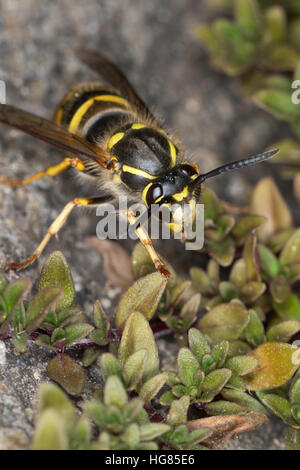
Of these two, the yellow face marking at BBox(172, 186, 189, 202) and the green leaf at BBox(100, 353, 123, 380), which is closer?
the green leaf at BBox(100, 353, 123, 380)

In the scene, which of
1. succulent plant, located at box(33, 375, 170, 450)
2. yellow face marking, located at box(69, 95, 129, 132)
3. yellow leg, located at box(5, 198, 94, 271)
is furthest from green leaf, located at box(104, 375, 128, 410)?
yellow face marking, located at box(69, 95, 129, 132)

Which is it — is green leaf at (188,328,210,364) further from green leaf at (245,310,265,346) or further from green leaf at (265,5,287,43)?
green leaf at (265,5,287,43)

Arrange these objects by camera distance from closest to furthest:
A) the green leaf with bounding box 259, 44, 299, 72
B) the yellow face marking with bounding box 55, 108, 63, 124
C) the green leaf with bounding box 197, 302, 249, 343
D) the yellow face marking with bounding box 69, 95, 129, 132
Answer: the green leaf with bounding box 197, 302, 249, 343 < the yellow face marking with bounding box 69, 95, 129, 132 < the yellow face marking with bounding box 55, 108, 63, 124 < the green leaf with bounding box 259, 44, 299, 72

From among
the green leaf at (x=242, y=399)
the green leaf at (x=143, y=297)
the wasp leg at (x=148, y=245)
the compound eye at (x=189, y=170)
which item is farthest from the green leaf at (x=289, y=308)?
the compound eye at (x=189, y=170)

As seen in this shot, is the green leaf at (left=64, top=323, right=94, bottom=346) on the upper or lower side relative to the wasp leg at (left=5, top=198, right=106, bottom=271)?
lower

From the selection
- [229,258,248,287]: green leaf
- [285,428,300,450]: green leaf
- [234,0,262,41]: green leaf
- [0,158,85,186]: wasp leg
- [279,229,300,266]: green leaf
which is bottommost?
[285,428,300,450]: green leaf

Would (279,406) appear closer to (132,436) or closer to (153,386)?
(153,386)

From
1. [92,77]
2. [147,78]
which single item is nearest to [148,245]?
[92,77]

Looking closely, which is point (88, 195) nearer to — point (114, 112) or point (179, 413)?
point (114, 112)
